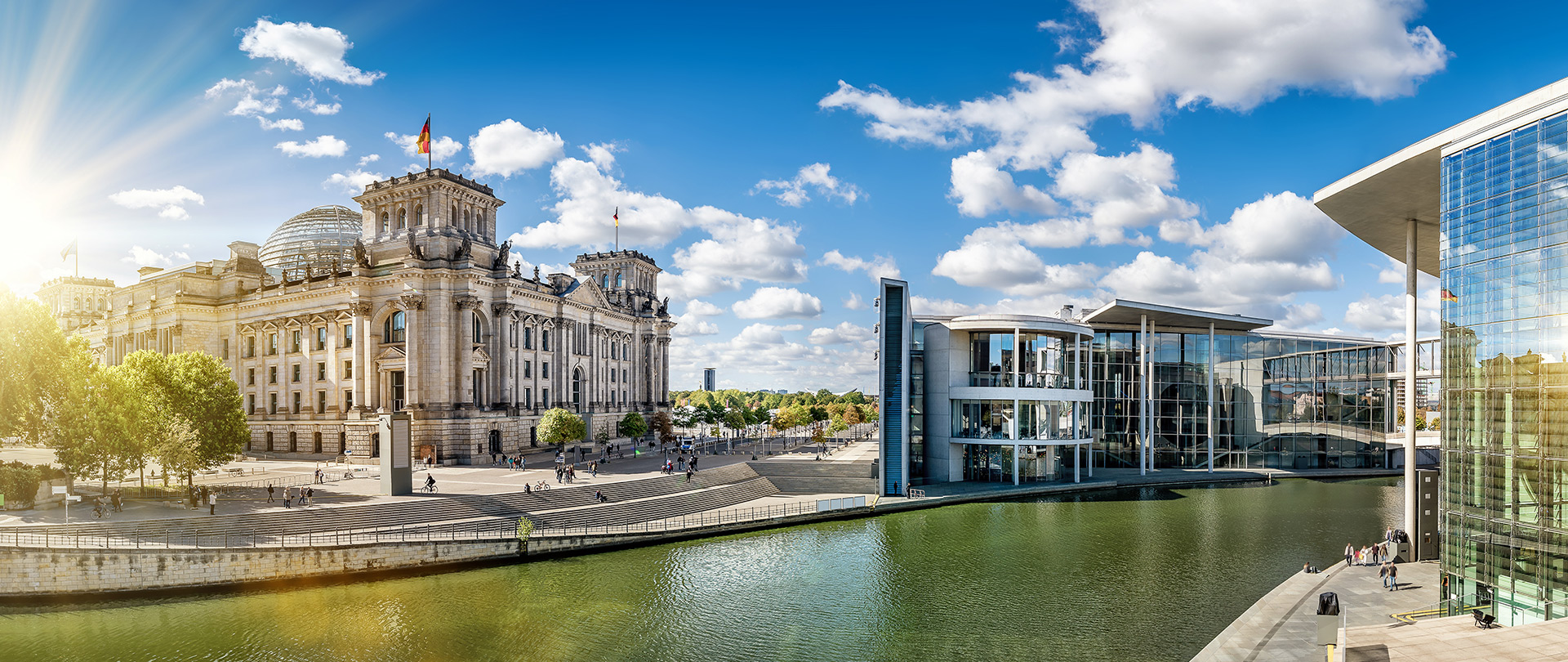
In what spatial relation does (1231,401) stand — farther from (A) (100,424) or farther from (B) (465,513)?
(A) (100,424)

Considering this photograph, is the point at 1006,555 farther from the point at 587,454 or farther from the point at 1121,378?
the point at 587,454

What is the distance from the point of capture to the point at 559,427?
64688mm

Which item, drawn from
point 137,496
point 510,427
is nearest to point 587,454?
point 510,427

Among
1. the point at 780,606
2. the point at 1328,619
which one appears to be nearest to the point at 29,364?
the point at 780,606

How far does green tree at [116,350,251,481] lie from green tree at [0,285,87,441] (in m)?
3.34

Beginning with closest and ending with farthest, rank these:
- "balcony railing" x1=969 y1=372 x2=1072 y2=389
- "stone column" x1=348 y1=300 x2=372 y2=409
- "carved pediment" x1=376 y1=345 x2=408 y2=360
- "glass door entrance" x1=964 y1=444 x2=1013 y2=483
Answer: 1. "balcony railing" x1=969 y1=372 x2=1072 y2=389
2. "glass door entrance" x1=964 y1=444 x2=1013 y2=483
3. "carved pediment" x1=376 y1=345 x2=408 y2=360
4. "stone column" x1=348 y1=300 x2=372 y2=409

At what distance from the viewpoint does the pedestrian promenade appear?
21297mm

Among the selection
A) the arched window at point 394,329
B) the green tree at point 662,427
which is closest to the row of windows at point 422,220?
the arched window at point 394,329

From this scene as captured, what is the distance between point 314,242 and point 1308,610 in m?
100.0

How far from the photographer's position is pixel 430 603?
1176 inches

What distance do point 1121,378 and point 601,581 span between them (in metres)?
57.5

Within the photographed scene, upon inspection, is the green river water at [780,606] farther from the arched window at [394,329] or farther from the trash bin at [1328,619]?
the arched window at [394,329]

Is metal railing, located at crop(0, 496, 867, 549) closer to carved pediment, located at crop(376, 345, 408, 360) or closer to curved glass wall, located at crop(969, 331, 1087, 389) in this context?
curved glass wall, located at crop(969, 331, 1087, 389)

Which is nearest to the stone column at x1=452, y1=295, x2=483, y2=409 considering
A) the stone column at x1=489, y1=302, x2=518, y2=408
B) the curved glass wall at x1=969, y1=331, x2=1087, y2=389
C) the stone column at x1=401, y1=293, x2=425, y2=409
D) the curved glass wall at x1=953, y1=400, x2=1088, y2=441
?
the stone column at x1=401, y1=293, x2=425, y2=409
